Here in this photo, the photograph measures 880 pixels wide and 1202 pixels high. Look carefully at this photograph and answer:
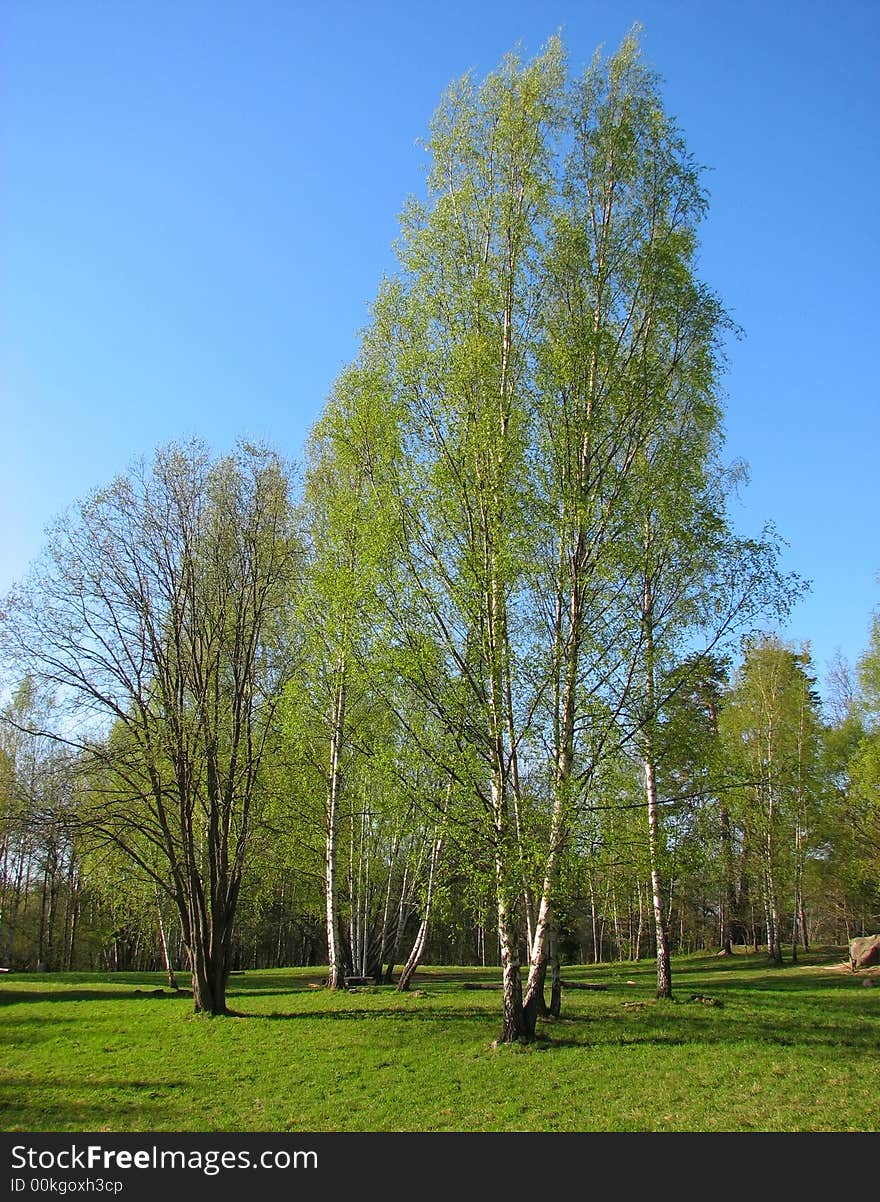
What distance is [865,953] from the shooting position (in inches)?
→ 1003

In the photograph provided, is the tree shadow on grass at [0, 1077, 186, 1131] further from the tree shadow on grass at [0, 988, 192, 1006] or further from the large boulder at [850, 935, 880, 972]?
the large boulder at [850, 935, 880, 972]


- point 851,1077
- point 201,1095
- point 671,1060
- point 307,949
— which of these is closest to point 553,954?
point 671,1060

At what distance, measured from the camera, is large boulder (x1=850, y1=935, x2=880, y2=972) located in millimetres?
25266

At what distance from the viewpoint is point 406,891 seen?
88.6 ft

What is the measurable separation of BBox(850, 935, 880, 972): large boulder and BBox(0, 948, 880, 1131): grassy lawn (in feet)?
18.9

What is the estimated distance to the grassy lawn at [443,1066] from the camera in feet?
28.5

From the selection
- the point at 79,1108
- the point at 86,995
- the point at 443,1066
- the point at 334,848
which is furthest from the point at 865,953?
the point at 79,1108

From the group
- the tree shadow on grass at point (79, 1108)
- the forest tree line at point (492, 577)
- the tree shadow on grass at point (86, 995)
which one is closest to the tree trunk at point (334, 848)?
the forest tree line at point (492, 577)

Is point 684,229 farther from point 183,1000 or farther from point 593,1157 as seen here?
point 183,1000

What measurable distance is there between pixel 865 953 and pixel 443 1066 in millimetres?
20485

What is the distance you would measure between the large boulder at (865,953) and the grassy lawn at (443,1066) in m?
5.75

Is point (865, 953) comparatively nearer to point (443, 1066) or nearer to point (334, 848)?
point (334, 848)

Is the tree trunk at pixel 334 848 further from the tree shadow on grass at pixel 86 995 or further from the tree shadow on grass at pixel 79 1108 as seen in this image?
the tree shadow on grass at pixel 79 1108

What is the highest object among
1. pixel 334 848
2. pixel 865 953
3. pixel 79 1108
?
pixel 334 848
